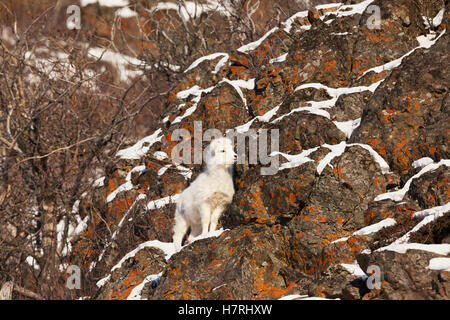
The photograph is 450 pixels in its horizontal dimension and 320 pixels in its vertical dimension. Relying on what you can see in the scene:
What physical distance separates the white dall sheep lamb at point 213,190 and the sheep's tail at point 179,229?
3.6 inches

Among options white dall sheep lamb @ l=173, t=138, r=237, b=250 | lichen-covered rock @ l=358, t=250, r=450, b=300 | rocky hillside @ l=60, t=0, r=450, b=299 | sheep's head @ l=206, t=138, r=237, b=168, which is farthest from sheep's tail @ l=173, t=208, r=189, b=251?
lichen-covered rock @ l=358, t=250, r=450, b=300

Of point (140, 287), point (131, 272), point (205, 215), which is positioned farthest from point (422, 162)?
point (131, 272)

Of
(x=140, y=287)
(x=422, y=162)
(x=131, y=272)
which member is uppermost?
(x=422, y=162)

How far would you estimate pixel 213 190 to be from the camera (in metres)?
7.80

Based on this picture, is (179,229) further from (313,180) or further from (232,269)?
(313,180)

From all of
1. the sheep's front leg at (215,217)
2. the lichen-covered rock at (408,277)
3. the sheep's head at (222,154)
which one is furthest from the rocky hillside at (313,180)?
the sheep's head at (222,154)

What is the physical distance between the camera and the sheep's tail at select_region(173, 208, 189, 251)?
8227 mm

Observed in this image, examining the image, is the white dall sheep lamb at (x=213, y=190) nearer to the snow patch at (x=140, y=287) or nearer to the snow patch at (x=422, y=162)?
the snow patch at (x=140, y=287)

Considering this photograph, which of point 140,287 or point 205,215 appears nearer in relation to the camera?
point 140,287

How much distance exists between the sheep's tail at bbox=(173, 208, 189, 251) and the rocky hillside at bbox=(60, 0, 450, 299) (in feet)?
0.68

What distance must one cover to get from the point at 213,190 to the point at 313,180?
1423mm

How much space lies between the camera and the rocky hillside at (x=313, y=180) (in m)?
6.18

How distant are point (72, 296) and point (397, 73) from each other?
6431mm

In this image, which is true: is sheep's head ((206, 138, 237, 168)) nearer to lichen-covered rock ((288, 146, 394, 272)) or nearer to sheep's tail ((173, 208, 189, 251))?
sheep's tail ((173, 208, 189, 251))
